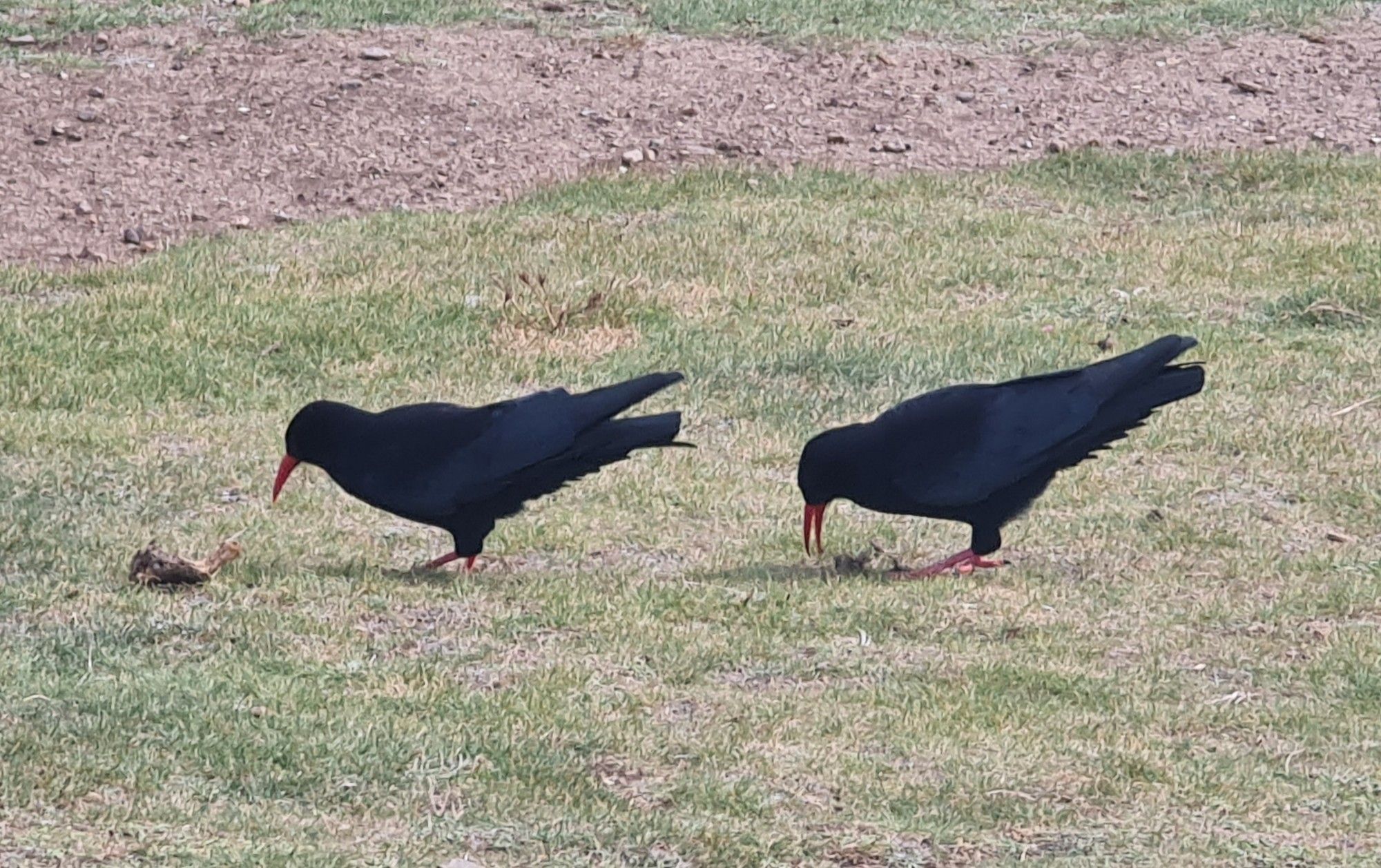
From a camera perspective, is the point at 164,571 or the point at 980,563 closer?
the point at 164,571

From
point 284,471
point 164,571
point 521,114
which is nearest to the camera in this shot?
point 164,571

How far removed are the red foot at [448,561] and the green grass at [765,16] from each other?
7.77 m

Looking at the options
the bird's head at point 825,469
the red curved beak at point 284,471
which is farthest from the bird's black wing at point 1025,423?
the red curved beak at point 284,471

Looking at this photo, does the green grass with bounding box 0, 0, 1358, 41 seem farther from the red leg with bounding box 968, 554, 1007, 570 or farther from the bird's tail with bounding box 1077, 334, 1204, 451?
the red leg with bounding box 968, 554, 1007, 570

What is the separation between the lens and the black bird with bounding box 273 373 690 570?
23.4ft

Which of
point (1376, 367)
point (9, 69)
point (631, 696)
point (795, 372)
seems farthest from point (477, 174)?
point (631, 696)

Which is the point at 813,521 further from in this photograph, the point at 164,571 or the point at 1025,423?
the point at 164,571

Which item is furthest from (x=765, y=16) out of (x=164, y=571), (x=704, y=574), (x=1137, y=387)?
(x=164, y=571)

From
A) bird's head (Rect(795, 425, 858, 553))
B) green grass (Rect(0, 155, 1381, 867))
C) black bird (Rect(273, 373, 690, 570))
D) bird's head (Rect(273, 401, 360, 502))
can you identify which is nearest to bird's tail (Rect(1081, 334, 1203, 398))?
green grass (Rect(0, 155, 1381, 867))

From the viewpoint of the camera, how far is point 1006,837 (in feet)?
17.0

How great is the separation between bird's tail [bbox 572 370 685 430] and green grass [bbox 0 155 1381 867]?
1.70 feet

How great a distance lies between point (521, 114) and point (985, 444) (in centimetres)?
702

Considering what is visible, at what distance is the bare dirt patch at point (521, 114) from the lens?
12625 millimetres

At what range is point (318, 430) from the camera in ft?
23.9
